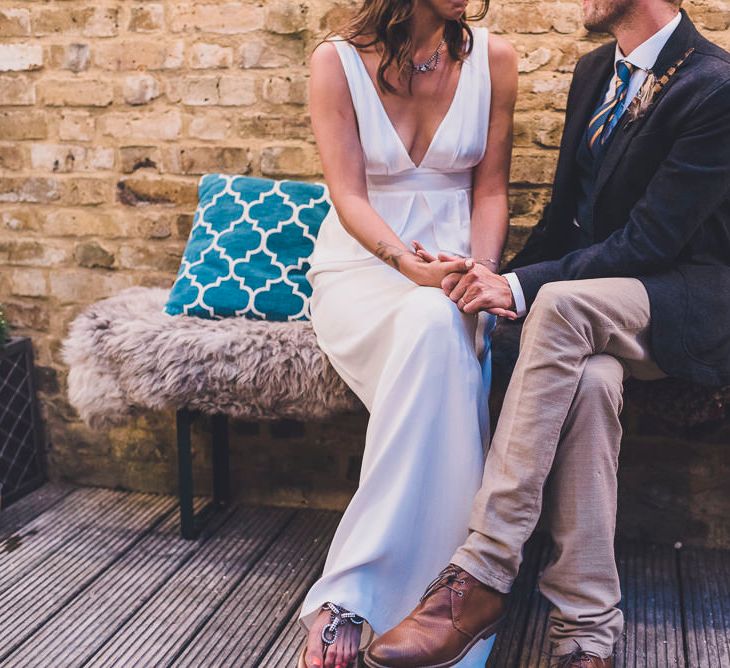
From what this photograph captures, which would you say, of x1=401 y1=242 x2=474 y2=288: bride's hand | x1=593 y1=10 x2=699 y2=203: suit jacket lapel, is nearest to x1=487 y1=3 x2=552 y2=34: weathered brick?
x1=593 y1=10 x2=699 y2=203: suit jacket lapel

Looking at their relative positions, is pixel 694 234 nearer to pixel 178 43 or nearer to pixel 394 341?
pixel 394 341

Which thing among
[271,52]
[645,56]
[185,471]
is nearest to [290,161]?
[271,52]

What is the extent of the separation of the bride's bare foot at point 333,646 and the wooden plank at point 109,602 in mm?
625

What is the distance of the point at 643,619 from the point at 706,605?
21 cm

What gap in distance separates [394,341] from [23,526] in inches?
64.8

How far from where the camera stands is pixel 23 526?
2900 mm

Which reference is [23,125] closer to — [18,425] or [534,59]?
[18,425]

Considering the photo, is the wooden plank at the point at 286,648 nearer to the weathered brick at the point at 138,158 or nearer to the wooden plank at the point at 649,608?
the wooden plank at the point at 649,608

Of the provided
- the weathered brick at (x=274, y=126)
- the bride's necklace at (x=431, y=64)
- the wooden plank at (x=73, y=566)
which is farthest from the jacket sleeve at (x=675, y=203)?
the wooden plank at (x=73, y=566)

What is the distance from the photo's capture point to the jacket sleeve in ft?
6.71

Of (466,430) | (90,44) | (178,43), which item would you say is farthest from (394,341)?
(90,44)

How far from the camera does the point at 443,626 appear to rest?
1.79 meters

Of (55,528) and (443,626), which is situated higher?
(443,626)

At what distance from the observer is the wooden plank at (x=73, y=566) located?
89.4 inches
